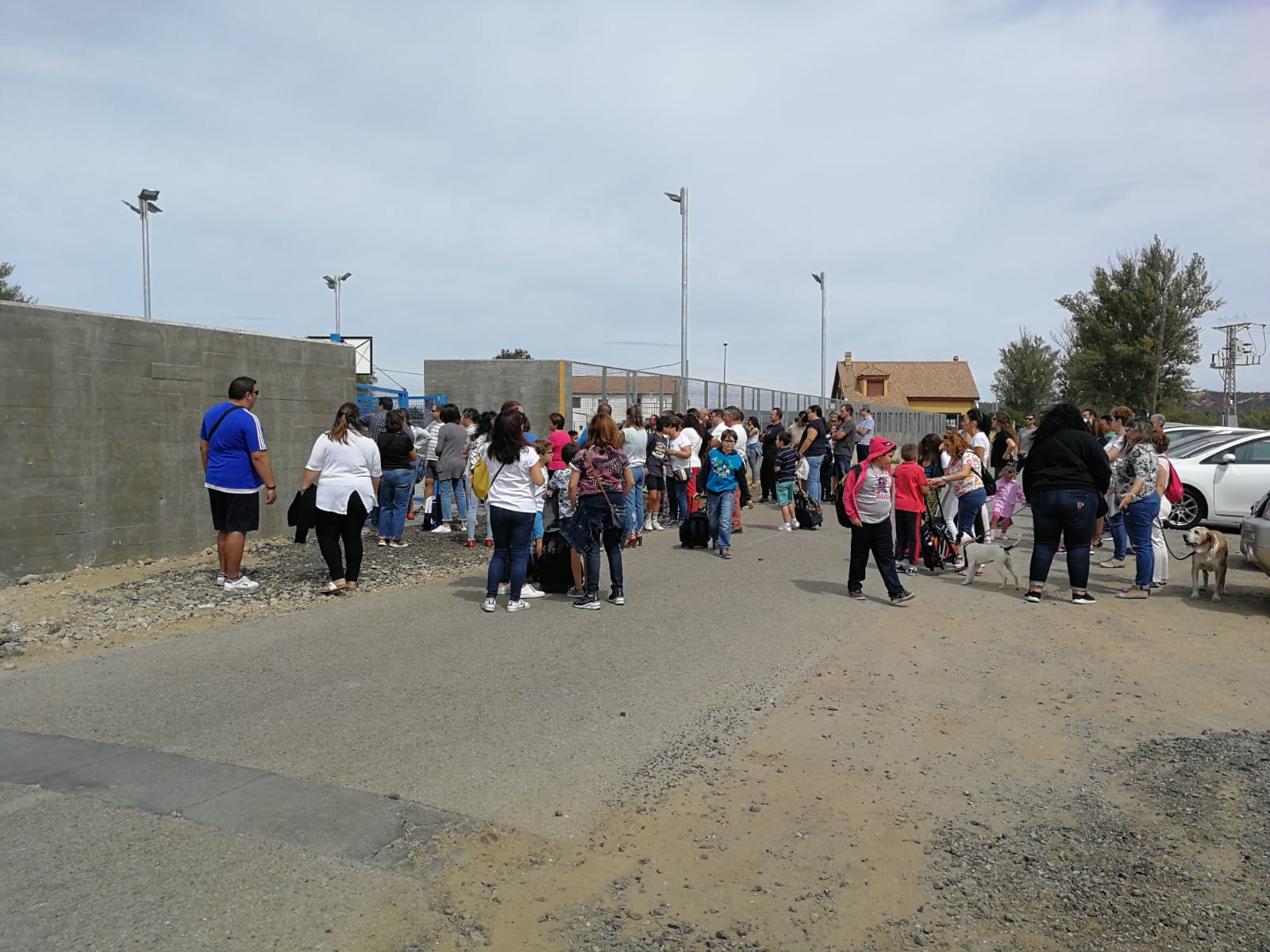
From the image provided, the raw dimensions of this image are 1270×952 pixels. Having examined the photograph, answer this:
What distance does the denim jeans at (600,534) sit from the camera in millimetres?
8836

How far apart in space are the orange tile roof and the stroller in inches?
2875

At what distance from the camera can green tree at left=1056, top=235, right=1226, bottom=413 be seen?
39.5 m

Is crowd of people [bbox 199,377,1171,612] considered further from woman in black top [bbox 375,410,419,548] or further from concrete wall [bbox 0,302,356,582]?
concrete wall [bbox 0,302,356,582]

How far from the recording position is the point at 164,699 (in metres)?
5.81

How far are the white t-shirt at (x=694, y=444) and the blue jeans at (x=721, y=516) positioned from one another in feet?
7.91

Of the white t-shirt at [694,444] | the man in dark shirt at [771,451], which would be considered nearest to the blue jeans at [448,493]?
the white t-shirt at [694,444]

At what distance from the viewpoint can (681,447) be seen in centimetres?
1471

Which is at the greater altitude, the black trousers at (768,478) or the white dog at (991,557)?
the black trousers at (768,478)

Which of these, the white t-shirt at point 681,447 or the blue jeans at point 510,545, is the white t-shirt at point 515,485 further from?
the white t-shirt at point 681,447

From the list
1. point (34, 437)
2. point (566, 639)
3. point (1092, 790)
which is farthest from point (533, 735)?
point (34, 437)

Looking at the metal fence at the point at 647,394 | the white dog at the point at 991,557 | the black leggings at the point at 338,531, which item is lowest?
the white dog at the point at 991,557

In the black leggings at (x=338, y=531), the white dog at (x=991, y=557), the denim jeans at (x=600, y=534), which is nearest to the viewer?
the denim jeans at (x=600, y=534)

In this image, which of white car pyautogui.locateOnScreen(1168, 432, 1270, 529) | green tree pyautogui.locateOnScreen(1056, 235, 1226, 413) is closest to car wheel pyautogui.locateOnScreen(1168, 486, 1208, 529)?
white car pyautogui.locateOnScreen(1168, 432, 1270, 529)

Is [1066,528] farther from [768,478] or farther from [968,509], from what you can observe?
[768,478]
